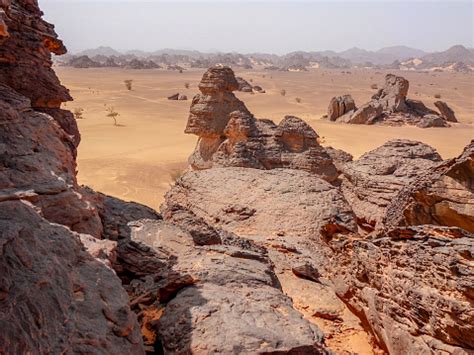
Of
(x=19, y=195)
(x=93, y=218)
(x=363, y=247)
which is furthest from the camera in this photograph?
(x=363, y=247)

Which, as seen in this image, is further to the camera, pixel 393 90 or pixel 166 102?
Result: pixel 166 102

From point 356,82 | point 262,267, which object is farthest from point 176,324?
point 356,82

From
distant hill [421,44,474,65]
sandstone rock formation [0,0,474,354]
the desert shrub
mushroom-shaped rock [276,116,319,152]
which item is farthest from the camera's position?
distant hill [421,44,474,65]

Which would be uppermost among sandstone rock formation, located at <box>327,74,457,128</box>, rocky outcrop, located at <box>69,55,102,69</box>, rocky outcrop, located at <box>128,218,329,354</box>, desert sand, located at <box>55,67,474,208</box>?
rocky outcrop, located at <box>128,218,329,354</box>

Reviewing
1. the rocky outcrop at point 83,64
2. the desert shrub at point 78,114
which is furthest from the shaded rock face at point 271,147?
the rocky outcrop at point 83,64

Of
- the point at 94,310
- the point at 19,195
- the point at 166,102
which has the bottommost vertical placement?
the point at 166,102

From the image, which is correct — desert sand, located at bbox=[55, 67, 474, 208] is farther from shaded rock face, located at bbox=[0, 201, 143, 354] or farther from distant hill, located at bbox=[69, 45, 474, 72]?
distant hill, located at bbox=[69, 45, 474, 72]

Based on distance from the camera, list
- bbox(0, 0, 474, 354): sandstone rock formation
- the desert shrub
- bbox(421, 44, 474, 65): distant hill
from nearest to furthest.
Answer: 1. bbox(0, 0, 474, 354): sandstone rock formation
2. the desert shrub
3. bbox(421, 44, 474, 65): distant hill

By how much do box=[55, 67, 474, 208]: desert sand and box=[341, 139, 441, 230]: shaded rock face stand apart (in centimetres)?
590

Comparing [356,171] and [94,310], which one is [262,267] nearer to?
[94,310]

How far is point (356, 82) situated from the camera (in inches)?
2138

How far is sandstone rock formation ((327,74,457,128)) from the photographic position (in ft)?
84.4

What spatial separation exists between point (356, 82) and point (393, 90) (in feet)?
95.1

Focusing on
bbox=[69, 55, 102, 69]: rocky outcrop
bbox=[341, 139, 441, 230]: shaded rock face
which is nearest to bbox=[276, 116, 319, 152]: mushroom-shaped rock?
bbox=[341, 139, 441, 230]: shaded rock face
